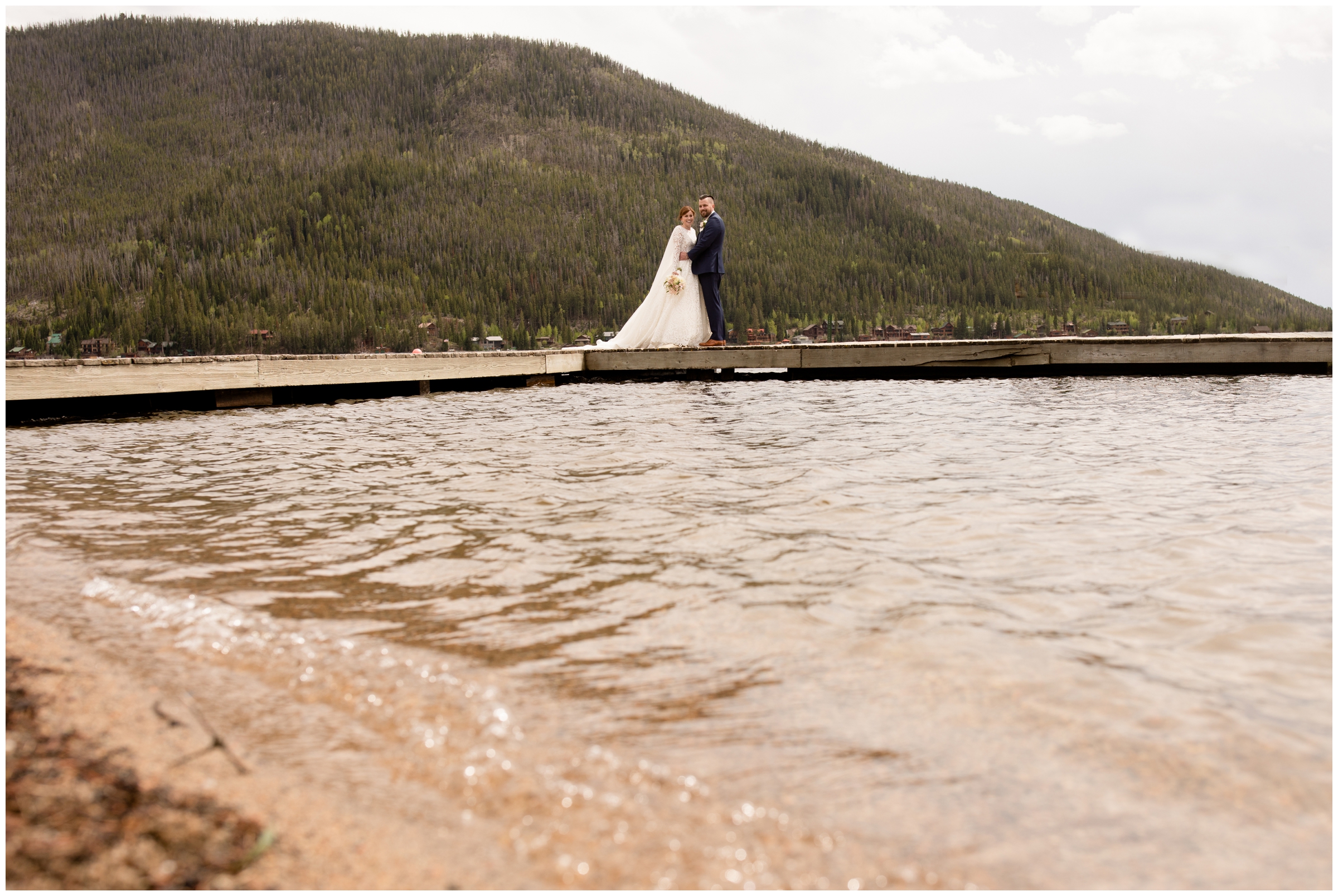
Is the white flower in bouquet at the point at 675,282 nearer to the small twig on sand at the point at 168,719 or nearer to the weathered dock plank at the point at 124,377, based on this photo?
the weathered dock plank at the point at 124,377

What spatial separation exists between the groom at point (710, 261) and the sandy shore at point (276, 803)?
11.7 metres

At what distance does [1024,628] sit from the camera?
224 centimetres

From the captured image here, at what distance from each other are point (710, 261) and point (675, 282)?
28.6 inches

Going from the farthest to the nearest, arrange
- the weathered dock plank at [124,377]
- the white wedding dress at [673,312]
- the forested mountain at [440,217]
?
the forested mountain at [440,217]
the white wedding dress at [673,312]
the weathered dock plank at [124,377]

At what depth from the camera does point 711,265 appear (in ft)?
44.4

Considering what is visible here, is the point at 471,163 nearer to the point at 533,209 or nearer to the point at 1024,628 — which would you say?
the point at 533,209

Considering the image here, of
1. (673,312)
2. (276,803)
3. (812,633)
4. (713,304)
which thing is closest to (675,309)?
(673,312)

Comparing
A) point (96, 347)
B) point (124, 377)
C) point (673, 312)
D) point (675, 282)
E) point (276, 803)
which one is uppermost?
point (96, 347)

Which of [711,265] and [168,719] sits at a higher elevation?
[711,265]

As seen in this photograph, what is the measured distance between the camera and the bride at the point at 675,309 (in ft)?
45.3

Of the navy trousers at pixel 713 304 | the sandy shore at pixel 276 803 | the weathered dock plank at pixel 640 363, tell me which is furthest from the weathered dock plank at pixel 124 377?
the sandy shore at pixel 276 803

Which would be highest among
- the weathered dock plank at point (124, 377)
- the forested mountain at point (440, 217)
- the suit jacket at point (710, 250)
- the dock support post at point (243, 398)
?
the forested mountain at point (440, 217)

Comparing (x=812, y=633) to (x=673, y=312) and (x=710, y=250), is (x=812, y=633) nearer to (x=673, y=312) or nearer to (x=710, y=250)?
(x=710, y=250)

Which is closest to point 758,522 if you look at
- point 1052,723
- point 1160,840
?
point 1052,723
